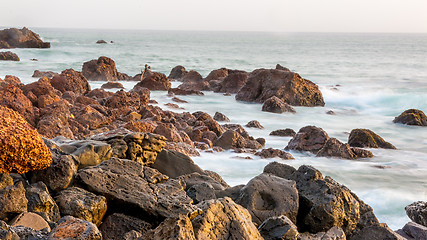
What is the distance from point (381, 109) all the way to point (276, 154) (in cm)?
991

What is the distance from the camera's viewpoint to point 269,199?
4.54 metres

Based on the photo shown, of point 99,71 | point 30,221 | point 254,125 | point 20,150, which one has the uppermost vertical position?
point 20,150

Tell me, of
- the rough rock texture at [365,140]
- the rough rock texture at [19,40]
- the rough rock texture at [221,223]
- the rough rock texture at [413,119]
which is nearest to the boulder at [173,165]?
the rough rock texture at [221,223]

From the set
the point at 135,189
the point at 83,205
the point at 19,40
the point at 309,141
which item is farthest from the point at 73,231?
the point at 19,40

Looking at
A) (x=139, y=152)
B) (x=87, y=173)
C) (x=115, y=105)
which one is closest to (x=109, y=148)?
(x=139, y=152)

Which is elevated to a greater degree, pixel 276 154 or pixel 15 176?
pixel 15 176

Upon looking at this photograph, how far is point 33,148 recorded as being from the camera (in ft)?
13.5

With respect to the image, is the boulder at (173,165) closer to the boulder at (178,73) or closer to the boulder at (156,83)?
the boulder at (156,83)

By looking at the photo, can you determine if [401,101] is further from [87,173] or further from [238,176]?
[87,173]

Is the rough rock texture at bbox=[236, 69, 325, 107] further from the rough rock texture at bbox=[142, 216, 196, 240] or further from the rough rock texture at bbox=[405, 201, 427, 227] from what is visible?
the rough rock texture at bbox=[142, 216, 196, 240]

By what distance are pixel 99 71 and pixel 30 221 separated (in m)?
18.2

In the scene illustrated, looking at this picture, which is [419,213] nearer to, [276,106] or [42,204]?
[42,204]

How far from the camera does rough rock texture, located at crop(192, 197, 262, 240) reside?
128 inches

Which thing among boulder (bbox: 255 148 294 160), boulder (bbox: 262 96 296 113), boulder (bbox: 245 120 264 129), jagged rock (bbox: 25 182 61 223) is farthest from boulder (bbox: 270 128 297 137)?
jagged rock (bbox: 25 182 61 223)
